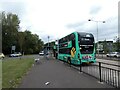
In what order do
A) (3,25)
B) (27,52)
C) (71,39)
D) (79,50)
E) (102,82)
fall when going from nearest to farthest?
1. (102,82)
2. (79,50)
3. (71,39)
4. (3,25)
5. (27,52)

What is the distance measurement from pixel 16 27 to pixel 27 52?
2014 centimetres

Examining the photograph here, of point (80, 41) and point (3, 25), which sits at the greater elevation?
point (3, 25)

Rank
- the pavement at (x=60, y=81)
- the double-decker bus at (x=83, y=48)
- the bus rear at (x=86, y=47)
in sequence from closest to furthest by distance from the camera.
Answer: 1. the pavement at (x=60, y=81)
2. the double-decker bus at (x=83, y=48)
3. the bus rear at (x=86, y=47)

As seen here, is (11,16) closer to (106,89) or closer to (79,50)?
(79,50)

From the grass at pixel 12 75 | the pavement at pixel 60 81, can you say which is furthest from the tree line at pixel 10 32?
the pavement at pixel 60 81

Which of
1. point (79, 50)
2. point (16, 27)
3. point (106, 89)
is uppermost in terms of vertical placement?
point (16, 27)

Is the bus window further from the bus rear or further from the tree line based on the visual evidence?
the tree line

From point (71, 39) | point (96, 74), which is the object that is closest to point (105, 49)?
point (71, 39)

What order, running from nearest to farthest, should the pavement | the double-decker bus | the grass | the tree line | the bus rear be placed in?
the pavement < the grass < the double-decker bus < the bus rear < the tree line

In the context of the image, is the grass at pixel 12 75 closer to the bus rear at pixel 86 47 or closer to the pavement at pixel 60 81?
the pavement at pixel 60 81

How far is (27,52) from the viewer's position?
109812mm

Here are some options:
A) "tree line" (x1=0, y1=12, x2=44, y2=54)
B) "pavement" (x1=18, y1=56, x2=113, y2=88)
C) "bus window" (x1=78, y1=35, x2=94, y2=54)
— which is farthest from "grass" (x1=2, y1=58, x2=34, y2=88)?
"tree line" (x1=0, y1=12, x2=44, y2=54)

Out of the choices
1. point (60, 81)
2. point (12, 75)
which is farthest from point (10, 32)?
point (60, 81)

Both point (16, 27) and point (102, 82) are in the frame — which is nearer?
point (102, 82)
